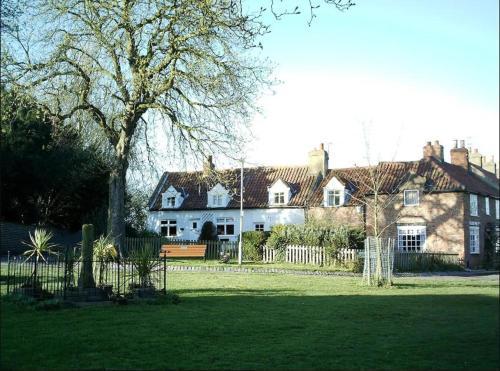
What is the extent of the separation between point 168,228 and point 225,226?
5952mm

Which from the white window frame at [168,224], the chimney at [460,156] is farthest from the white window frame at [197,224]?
the chimney at [460,156]

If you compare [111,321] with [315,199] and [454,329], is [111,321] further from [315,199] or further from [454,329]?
[315,199]

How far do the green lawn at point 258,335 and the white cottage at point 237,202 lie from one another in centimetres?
3446

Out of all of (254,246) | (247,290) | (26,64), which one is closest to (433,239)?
(254,246)

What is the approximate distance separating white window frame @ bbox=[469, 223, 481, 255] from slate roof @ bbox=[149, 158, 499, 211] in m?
2.67

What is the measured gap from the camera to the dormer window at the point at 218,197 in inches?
2016

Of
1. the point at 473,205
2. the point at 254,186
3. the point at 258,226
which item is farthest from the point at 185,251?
the point at 473,205

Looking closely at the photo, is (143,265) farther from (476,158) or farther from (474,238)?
(476,158)

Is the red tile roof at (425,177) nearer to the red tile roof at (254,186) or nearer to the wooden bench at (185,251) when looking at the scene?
the red tile roof at (254,186)

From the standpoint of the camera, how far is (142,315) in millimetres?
11523

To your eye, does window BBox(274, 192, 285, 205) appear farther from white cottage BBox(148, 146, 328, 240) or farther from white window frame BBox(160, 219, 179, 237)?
white window frame BBox(160, 219, 179, 237)

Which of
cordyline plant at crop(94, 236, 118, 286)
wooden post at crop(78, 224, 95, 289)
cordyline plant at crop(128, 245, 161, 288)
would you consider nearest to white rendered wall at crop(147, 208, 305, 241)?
cordyline plant at crop(94, 236, 118, 286)

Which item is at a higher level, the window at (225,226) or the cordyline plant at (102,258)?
the window at (225,226)

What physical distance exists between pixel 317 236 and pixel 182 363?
27.3m
